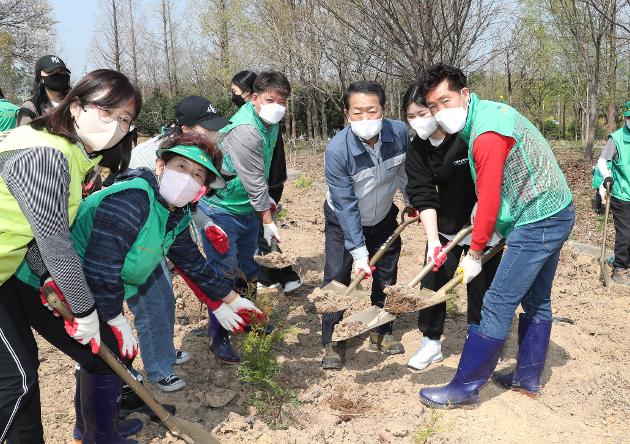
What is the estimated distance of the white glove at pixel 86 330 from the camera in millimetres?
2154

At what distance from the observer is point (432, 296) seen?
3.16 m

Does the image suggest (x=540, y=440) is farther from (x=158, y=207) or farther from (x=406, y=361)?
(x=158, y=207)

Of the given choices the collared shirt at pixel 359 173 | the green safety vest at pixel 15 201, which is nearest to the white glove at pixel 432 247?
the collared shirt at pixel 359 173

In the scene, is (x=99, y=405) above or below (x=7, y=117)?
below

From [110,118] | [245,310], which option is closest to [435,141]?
[245,310]

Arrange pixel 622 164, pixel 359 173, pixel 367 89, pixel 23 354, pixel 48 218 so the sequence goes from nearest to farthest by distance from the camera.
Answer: pixel 48 218, pixel 23 354, pixel 367 89, pixel 359 173, pixel 622 164

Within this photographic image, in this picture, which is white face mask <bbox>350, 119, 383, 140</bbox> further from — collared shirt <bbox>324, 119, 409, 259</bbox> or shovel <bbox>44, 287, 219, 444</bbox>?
shovel <bbox>44, 287, 219, 444</bbox>

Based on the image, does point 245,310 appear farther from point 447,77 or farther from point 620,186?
point 620,186

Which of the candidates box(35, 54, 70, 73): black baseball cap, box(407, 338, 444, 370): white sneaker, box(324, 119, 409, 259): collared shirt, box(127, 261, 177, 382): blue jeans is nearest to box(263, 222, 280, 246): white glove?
box(324, 119, 409, 259): collared shirt

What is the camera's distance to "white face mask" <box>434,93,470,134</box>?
113 inches

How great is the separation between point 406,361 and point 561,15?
33.2 ft

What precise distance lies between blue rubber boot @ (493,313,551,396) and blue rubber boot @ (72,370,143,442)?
7.19ft

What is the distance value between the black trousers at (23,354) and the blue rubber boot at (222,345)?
1.28 metres

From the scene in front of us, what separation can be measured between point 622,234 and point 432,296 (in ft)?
11.1
